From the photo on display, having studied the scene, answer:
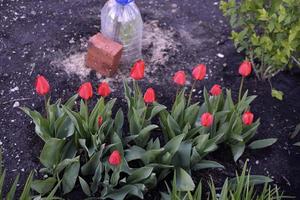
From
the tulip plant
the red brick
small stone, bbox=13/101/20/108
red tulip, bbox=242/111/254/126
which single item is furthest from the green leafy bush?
small stone, bbox=13/101/20/108

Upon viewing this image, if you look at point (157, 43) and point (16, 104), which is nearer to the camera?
point (16, 104)

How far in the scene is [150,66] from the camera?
307 centimetres

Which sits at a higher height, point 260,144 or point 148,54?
point 148,54

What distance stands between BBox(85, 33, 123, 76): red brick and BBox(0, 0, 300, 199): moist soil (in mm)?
55

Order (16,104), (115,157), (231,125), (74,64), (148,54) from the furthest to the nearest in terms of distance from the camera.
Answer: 1. (148,54)
2. (74,64)
3. (16,104)
4. (231,125)
5. (115,157)

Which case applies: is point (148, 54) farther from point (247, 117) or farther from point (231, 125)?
point (247, 117)

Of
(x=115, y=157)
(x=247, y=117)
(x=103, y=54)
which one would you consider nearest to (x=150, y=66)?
(x=103, y=54)

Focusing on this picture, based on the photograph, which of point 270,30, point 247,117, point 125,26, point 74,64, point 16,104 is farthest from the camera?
point 74,64

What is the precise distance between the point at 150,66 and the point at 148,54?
0.34ft

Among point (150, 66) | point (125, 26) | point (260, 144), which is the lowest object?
point (260, 144)

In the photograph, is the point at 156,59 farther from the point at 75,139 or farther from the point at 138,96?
the point at 75,139

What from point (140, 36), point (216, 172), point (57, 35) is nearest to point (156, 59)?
point (140, 36)

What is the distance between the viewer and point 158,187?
8.00ft

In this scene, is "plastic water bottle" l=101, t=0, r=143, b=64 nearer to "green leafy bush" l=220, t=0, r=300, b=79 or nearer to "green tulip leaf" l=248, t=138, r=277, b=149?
"green leafy bush" l=220, t=0, r=300, b=79
